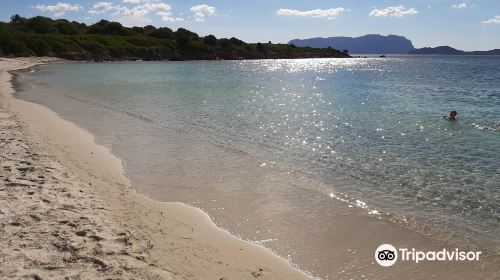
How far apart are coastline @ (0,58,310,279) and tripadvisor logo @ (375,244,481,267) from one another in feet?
5.77

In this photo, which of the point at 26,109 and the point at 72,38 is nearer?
the point at 26,109

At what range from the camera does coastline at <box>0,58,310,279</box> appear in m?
6.37

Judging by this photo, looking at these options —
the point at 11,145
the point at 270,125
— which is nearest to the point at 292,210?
the point at 11,145

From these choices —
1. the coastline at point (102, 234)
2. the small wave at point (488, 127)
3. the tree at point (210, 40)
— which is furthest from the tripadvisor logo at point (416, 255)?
the tree at point (210, 40)

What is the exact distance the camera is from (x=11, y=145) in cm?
1336

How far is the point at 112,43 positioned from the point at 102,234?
13194 cm

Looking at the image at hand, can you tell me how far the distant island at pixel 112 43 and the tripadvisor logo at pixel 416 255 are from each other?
99541mm

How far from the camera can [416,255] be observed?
26.1 feet

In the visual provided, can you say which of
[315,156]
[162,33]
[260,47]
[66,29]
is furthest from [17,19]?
[315,156]

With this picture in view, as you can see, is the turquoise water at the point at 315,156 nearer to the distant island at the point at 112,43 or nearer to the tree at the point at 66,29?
the distant island at the point at 112,43

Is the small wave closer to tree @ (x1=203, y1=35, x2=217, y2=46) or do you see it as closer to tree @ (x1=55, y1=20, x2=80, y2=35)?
tree @ (x1=55, y1=20, x2=80, y2=35)

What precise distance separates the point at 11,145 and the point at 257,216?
8.94 meters

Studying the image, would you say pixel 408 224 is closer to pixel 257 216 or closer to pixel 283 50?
pixel 257 216

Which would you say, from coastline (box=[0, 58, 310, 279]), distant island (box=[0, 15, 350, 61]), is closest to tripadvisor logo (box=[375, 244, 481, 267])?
coastline (box=[0, 58, 310, 279])
